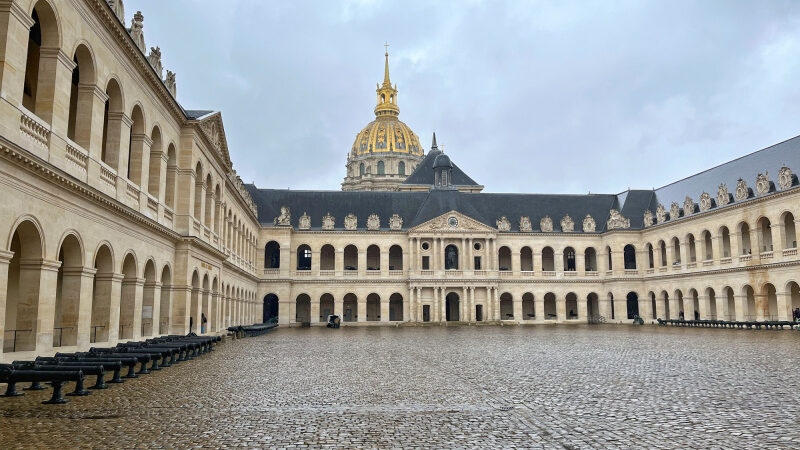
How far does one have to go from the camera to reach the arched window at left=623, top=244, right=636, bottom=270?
74.2m

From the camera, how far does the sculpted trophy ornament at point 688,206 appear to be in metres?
62.1

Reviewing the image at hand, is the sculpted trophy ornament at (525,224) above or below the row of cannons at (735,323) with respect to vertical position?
above

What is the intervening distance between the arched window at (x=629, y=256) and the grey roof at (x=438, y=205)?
112 inches

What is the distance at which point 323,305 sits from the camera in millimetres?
72625

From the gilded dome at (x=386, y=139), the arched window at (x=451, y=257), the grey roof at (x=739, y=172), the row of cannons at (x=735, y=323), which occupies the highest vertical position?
the gilded dome at (x=386, y=139)

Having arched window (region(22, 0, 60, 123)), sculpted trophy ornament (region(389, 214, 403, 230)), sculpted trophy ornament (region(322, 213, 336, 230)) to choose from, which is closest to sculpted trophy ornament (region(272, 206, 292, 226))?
sculpted trophy ornament (region(322, 213, 336, 230))

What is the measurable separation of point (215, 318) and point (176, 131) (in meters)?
13.8

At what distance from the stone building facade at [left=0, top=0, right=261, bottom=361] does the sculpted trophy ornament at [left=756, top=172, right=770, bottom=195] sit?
142 feet

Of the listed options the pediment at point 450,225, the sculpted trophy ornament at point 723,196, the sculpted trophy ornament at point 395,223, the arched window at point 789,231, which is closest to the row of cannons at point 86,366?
the arched window at point 789,231

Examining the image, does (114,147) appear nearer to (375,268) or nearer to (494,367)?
(494,367)

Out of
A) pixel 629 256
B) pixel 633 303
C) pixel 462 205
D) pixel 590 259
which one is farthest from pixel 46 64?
pixel 590 259

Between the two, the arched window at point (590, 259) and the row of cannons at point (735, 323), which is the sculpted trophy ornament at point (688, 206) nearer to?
the row of cannons at point (735, 323)

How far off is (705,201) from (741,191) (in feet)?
16.8

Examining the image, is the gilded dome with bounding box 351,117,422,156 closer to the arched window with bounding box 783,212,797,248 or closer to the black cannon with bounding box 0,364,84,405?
the arched window with bounding box 783,212,797,248
